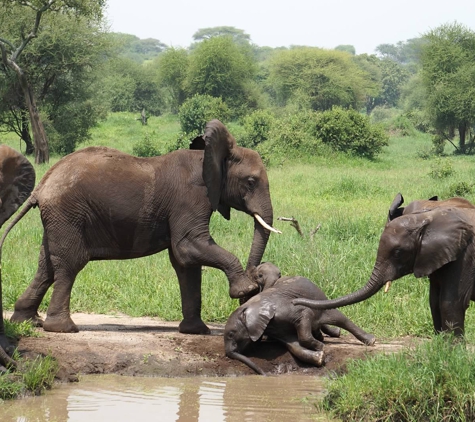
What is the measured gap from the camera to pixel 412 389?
5.14 meters

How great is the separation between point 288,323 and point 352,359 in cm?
62

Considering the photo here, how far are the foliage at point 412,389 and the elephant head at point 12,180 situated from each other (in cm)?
259

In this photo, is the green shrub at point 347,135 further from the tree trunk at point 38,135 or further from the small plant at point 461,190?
the small plant at point 461,190

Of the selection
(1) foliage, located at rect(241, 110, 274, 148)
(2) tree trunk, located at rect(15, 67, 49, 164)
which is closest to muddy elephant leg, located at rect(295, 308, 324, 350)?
(2) tree trunk, located at rect(15, 67, 49, 164)

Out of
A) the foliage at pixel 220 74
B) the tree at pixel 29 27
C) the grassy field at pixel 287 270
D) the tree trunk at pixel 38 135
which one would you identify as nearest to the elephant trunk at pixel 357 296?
the grassy field at pixel 287 270

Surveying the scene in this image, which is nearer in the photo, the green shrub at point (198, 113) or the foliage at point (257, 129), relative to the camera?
the foliage at point (257, 129)

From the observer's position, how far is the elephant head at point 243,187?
24.2ft

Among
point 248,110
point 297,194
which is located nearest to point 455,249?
point 297,194

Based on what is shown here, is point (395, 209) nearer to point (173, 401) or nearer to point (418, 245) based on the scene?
point (418, 245)

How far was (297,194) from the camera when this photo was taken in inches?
678

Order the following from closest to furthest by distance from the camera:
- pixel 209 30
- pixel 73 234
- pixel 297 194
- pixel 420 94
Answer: pixel 73 234 < pixel 297 194 < pixel 420 94 < pixel 209 30

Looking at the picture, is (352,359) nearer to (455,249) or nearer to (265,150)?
(455,249)

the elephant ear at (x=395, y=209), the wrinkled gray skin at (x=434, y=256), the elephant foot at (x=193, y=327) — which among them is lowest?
the elephant foot at (x=193, y=327)

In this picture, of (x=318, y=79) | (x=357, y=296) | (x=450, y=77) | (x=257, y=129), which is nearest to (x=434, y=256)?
(x=357, y=296)
